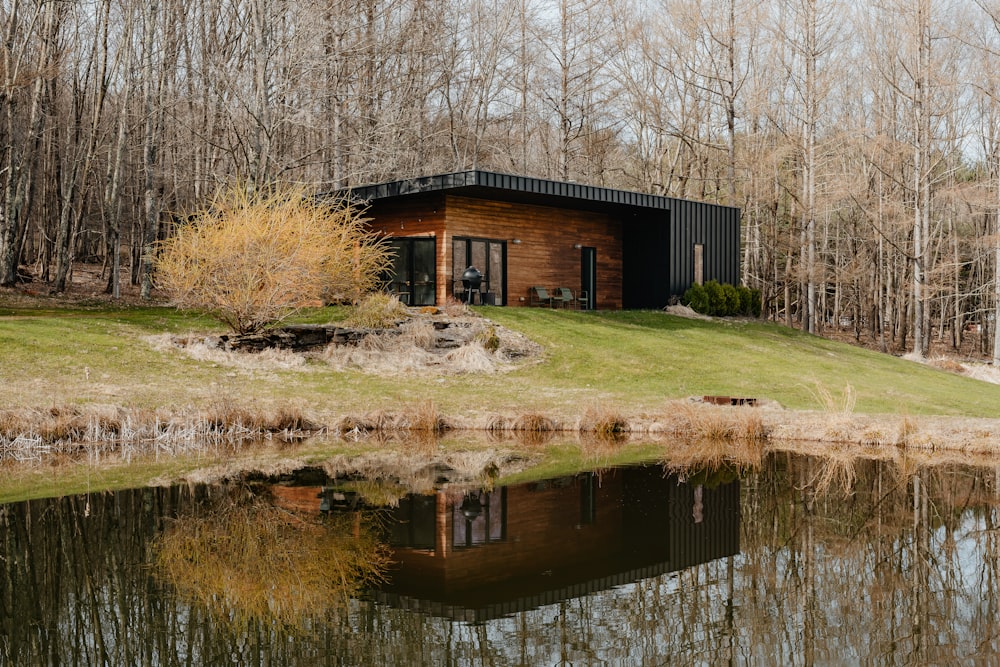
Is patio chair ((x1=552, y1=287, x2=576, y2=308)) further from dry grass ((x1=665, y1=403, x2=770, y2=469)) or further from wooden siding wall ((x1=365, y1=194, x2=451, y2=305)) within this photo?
dry grass ((x1=665, y1=403, x2=770, y2=469))

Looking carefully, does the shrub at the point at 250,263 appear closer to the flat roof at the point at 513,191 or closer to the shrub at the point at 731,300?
the flat roof at the point at 513,191

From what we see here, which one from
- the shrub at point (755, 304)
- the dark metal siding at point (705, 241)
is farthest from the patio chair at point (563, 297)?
the shrub at point (755, 304)

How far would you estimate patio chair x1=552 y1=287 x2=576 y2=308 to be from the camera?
24.2m

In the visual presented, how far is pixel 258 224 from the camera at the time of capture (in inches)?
664

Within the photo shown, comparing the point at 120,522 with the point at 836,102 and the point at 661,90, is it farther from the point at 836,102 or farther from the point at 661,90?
the point at 836,102

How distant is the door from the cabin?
0.03 m

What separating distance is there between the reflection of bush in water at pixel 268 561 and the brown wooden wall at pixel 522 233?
46.1 ft

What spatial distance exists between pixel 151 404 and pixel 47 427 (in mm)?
1592

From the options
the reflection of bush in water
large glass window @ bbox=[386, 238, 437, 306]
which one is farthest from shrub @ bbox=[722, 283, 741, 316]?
the reflection of bush in water

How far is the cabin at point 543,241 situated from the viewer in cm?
2209

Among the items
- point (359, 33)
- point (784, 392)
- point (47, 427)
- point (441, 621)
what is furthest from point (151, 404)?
point (359, 33)

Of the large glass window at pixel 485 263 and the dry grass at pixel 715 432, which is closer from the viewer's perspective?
the dry grass at pixel 715 432

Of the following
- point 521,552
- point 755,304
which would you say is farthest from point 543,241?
point 521,552

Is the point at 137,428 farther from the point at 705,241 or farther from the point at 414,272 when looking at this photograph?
the point at 705,241
